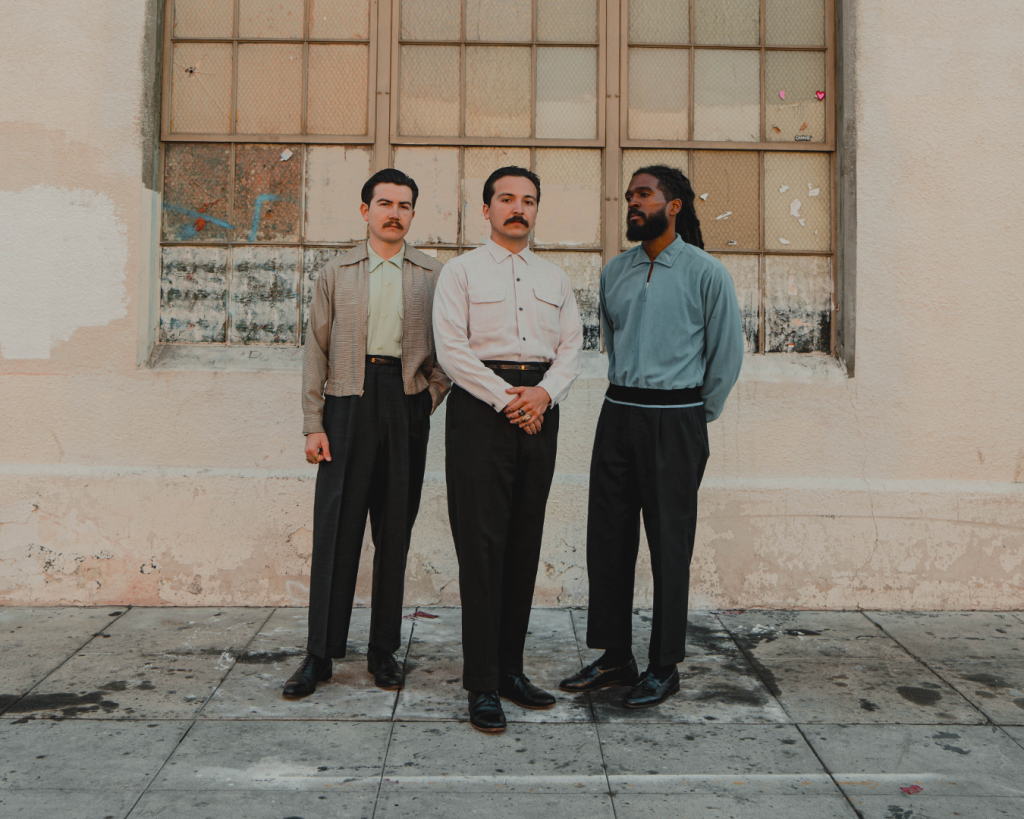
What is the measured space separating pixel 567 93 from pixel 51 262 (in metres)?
3.03

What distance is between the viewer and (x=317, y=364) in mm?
3598

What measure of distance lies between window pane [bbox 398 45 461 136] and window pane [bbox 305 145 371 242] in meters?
0.33

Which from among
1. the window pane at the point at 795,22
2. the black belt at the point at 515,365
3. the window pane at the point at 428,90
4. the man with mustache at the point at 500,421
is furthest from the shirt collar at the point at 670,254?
the window pane at the point at 795,22

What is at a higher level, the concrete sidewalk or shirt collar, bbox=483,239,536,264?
shirt collar, bbox=483,239,536,264

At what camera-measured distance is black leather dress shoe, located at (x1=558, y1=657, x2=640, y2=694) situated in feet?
11.7

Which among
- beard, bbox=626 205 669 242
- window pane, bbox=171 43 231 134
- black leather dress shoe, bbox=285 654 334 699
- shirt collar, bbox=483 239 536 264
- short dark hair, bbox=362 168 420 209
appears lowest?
black leather dress shoe, bbox=285 654 334 699

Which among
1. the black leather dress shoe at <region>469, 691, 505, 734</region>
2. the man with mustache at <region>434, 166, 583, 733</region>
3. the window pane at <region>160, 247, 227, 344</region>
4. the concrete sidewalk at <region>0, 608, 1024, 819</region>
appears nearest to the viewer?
the concrete sidewalk at <region>0, 608, 1024, 819</region>

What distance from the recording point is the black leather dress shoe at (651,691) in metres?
3.37

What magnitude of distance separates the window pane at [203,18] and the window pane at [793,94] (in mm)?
3132

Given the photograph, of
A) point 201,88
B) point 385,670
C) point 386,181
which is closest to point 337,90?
point 201,88

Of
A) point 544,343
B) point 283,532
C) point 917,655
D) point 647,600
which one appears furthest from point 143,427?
point 917,655

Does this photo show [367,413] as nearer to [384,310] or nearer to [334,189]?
[384,310]

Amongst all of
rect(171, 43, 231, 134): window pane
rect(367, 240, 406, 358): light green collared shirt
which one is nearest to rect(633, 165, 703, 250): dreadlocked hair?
rect(367, 240, 406, 358): light green collared shirt

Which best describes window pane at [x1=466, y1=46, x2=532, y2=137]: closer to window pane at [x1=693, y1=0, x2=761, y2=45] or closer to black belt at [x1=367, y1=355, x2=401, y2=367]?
window pane at [x1=693, y1=0, x2=761, y2=45]
